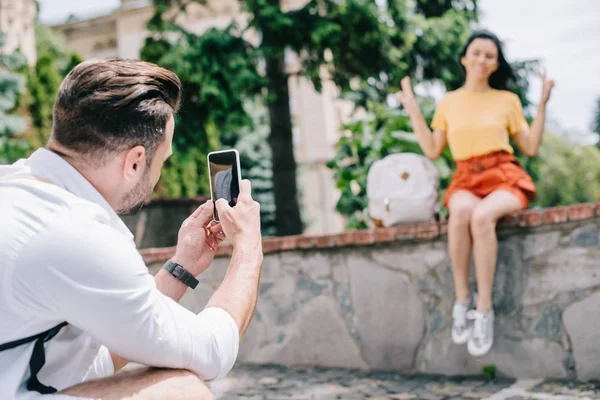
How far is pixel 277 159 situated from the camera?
7.52m

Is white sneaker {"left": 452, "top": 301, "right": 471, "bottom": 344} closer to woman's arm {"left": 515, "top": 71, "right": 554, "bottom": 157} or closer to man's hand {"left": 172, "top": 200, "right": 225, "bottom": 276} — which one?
woman's arm {"left": 515, "top": 71, "right": 554, "bottom": 157}

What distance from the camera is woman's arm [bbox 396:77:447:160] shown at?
375cm

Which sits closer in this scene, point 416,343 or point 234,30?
point 416,343

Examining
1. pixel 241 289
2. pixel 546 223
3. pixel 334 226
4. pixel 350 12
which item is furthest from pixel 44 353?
pixel 334 226

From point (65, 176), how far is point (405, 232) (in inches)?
103

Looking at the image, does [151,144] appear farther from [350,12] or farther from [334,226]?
[334,226]

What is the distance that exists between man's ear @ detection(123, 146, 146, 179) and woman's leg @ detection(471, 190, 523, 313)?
88.7 inches

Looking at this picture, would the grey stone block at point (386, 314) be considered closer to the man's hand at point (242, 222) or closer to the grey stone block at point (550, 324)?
the grey stone block at point (550, 324)

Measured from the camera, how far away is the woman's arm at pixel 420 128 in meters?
3.75

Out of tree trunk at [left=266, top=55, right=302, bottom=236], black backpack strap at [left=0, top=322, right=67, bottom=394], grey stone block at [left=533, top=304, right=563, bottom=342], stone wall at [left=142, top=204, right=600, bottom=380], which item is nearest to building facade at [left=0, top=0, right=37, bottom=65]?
tree trunk at [left=266, top=55, right=302, bottom=236]

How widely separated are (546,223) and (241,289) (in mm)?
2228

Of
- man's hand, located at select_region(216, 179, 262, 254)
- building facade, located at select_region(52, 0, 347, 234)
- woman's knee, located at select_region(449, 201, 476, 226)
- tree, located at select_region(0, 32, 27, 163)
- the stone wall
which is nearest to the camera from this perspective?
man's hand, located at select_region(216, 179, 262, 254)

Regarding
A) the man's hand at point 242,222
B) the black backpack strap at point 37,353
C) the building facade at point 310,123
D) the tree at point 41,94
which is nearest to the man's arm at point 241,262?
the man's hand at point 242,222

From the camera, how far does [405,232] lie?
3721 millimetres
